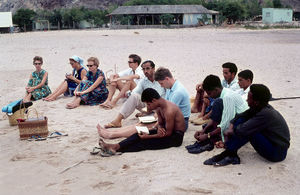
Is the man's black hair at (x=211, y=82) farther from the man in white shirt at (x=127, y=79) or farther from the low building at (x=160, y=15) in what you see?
the low building at (x=160, y=15)

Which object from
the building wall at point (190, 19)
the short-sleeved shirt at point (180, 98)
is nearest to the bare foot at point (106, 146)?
the short-sleeved shirt at point (180, 98)

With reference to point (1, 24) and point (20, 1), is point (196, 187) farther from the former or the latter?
point (20, 1)

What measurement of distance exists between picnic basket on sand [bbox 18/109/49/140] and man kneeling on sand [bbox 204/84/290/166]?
8.63 ft

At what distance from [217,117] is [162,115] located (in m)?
0.71

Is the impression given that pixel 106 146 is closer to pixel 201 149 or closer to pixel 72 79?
pixel 201 149

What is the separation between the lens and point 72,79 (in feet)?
25.3

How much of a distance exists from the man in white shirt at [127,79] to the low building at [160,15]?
41450mm

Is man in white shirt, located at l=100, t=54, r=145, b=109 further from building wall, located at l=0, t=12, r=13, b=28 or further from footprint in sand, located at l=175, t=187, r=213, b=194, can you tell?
building wall, located at l=0, t=12, r=13, b=28

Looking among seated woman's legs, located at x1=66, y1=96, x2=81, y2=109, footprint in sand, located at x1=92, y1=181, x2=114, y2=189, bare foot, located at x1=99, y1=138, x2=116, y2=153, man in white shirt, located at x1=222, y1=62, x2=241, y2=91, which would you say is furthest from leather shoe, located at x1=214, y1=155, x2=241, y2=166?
seated woman's legs, located at x1=66, y1=96, x2=81, y2=109

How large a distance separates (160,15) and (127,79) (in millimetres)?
43023

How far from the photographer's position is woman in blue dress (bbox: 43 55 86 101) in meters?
7.64

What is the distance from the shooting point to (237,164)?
13.3 ft

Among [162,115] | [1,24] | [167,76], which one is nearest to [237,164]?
[162,115]

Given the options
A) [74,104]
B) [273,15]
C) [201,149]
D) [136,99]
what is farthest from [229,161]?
[273,15]
